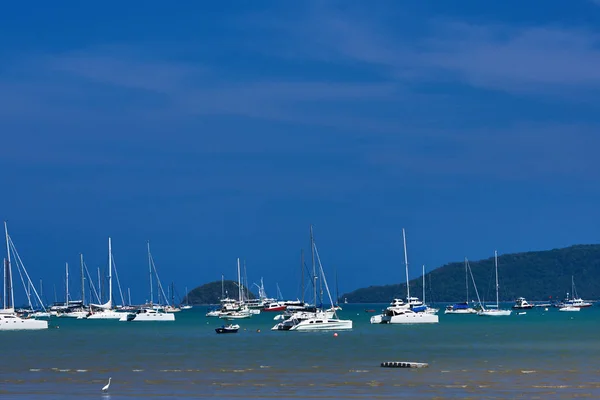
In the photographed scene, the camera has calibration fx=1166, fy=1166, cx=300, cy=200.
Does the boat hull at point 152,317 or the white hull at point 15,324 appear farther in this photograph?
the boat hull at point 152,317

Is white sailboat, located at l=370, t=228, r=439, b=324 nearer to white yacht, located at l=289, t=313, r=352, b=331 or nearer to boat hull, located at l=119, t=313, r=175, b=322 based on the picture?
white yacht, located at l=289, t=313, r=352, b=331

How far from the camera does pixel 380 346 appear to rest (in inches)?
3925

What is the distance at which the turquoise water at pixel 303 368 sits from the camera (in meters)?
53.0

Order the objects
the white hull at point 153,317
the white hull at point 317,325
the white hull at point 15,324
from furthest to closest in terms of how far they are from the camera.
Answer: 1. the white hull at point 153,317
2. the white hull at point 15,324
3. the white hull at point 317,325

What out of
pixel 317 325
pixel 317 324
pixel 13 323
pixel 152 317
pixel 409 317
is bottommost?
pixel 317 325

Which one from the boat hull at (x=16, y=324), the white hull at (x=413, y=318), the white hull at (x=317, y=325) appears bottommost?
the white hull at (x=317, y=325)

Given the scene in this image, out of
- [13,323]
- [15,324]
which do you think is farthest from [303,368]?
[15,324]

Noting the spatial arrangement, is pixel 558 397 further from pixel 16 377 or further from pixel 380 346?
pixel 380 346

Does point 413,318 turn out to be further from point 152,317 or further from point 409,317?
point 152,317

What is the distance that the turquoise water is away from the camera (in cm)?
5297

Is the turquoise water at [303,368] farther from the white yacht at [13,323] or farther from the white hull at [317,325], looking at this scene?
the white yacht at [13,323]

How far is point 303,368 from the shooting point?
232ft

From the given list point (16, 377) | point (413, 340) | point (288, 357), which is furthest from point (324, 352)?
point (16, 377)

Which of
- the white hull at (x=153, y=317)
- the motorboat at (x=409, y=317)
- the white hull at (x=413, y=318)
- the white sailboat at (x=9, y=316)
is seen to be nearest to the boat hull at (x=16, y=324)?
the white sailboat at (x=9, y=316)
